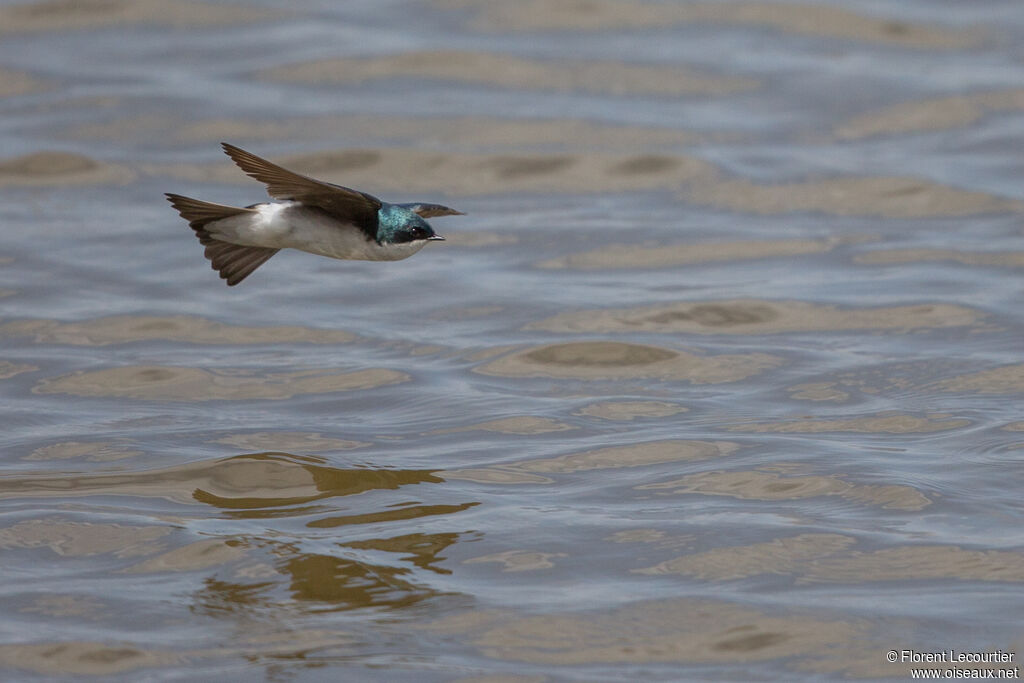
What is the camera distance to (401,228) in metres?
5.67

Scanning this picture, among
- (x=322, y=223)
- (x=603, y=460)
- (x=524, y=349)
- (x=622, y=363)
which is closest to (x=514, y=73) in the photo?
(x=524, y=349)

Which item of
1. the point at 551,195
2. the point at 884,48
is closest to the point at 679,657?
the point at 551,195

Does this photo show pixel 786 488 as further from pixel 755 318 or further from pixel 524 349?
pixel 755 318

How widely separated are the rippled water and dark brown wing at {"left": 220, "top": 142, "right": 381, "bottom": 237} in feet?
3.41

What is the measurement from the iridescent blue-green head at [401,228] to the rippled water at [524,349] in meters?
0.97

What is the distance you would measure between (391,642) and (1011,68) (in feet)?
28.9

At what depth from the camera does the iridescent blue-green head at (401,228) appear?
5.67 meters

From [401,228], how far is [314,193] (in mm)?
334

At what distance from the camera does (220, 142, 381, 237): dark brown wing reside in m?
5.34

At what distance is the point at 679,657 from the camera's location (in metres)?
4.79

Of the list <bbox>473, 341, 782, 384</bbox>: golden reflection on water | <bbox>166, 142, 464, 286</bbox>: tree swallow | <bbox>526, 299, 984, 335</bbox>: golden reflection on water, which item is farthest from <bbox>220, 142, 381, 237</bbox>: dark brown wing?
<bbox>526, 299, 984, 335</bbox>: golden reflection on water

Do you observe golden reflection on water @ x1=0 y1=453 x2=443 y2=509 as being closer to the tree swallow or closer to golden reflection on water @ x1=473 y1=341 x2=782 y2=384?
the tree swallow

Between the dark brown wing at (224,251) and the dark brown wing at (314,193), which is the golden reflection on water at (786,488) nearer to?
the dark brown wing at (314,193)

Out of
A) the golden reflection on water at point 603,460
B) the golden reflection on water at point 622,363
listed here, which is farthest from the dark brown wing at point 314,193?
the golden reflection on water at point 622,363
